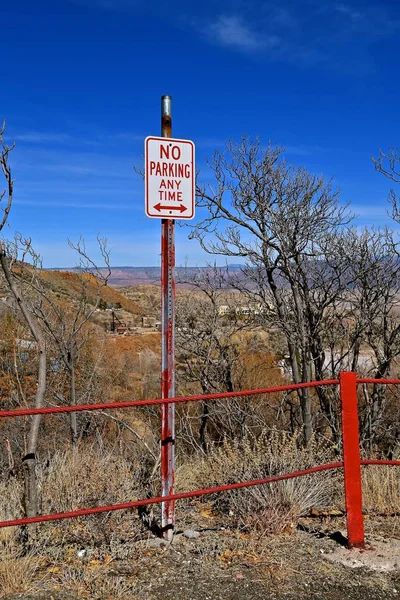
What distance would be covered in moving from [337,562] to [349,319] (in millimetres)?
7357

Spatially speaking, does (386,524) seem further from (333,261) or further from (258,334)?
(258,334)

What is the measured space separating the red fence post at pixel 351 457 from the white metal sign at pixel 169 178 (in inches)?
70.4

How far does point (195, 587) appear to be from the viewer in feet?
12.7

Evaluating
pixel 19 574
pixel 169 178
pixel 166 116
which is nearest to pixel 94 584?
pixel 19 574

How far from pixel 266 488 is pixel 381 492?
1.22m

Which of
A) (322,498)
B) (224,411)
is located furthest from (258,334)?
(322,498)

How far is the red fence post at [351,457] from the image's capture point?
4406 mm

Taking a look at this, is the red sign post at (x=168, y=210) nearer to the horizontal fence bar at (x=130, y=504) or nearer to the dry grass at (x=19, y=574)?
the horizontal fence bar at (x=130, y=504)

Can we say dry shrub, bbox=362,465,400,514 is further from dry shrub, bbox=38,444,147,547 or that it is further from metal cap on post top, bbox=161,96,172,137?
metal cap on post top, bbox=161,96,172,137

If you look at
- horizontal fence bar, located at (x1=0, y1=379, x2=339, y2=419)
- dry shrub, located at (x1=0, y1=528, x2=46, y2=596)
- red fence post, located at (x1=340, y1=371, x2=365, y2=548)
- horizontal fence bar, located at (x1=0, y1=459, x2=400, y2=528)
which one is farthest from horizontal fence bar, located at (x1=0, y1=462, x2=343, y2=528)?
horizontal fence bar, located at (x1=0, y1=379, x2=339, y2=419)

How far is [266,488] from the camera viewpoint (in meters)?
5.07

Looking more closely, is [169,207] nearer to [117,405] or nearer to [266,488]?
[117,405]

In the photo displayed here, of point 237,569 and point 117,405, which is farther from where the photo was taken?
point 237,569

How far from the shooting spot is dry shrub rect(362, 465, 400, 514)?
211 inches
